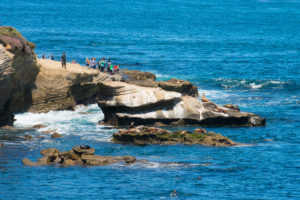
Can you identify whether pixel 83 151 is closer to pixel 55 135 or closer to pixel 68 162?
pixel 68 162

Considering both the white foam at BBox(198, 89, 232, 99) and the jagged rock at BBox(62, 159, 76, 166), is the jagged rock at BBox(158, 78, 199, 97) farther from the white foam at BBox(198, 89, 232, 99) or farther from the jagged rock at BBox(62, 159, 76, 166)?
the jagged rock at BBox(62, 159, 76, 166)

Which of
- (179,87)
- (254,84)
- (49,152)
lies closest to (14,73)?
(49,152)

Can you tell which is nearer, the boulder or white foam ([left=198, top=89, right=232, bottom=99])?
the boulder

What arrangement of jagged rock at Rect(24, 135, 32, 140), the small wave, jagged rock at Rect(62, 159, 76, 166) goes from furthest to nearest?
the small wave, jagged rock at Rect(24, 135, 32, 140), jagged rock at Rect(62, 159, 76, 166)

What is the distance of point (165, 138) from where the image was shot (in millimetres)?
56500

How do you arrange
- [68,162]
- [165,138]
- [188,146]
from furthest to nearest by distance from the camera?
[165,138] < [188,146] < [68,162]

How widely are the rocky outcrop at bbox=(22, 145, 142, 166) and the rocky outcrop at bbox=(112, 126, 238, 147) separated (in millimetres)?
6288

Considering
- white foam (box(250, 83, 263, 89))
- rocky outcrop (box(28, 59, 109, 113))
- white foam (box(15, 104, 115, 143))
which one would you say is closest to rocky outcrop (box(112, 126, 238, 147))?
white foam (box(15, 104, 115, 143))

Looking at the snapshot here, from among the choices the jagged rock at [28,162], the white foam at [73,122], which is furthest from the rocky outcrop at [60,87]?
the jagged rock at [28,162]

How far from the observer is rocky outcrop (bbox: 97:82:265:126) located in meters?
63.0

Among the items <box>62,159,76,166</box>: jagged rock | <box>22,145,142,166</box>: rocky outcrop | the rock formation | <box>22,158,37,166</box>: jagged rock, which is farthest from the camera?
the rock formation

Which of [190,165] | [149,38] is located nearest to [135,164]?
[190,165]

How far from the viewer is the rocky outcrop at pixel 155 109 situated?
207 ft

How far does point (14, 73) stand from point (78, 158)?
1751 cm
